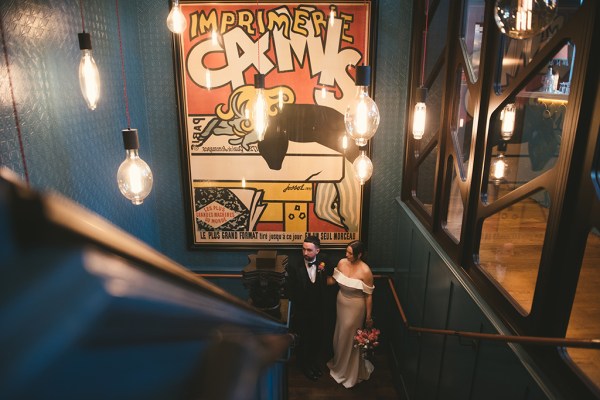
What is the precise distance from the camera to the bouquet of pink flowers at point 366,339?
14.9 feet

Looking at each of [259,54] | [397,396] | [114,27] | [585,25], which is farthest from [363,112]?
[397,396]

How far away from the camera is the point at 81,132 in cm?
337

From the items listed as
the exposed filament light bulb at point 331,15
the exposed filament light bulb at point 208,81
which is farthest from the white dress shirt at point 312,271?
the exposed filament light bulb at point 331,15

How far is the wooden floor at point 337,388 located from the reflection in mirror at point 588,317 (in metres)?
2.06

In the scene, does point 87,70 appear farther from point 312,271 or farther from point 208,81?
point 312,271

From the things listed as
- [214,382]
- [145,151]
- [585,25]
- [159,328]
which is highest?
[585,25]

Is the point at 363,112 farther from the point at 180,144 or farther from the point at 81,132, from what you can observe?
the point at 180,144

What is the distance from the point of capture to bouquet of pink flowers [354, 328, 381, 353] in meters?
4.53

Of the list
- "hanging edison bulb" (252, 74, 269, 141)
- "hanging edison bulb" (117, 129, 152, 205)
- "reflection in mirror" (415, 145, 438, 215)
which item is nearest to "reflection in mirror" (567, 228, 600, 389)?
"reflection in mirror" (415, 145, 438, 215)

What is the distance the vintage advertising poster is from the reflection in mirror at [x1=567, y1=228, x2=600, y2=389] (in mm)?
2224

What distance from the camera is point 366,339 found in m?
4.53

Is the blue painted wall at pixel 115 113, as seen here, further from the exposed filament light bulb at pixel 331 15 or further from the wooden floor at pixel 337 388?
the wooden floor at pixel 337 388

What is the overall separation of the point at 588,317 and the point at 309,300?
2603 mm

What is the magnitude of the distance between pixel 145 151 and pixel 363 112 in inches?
124
